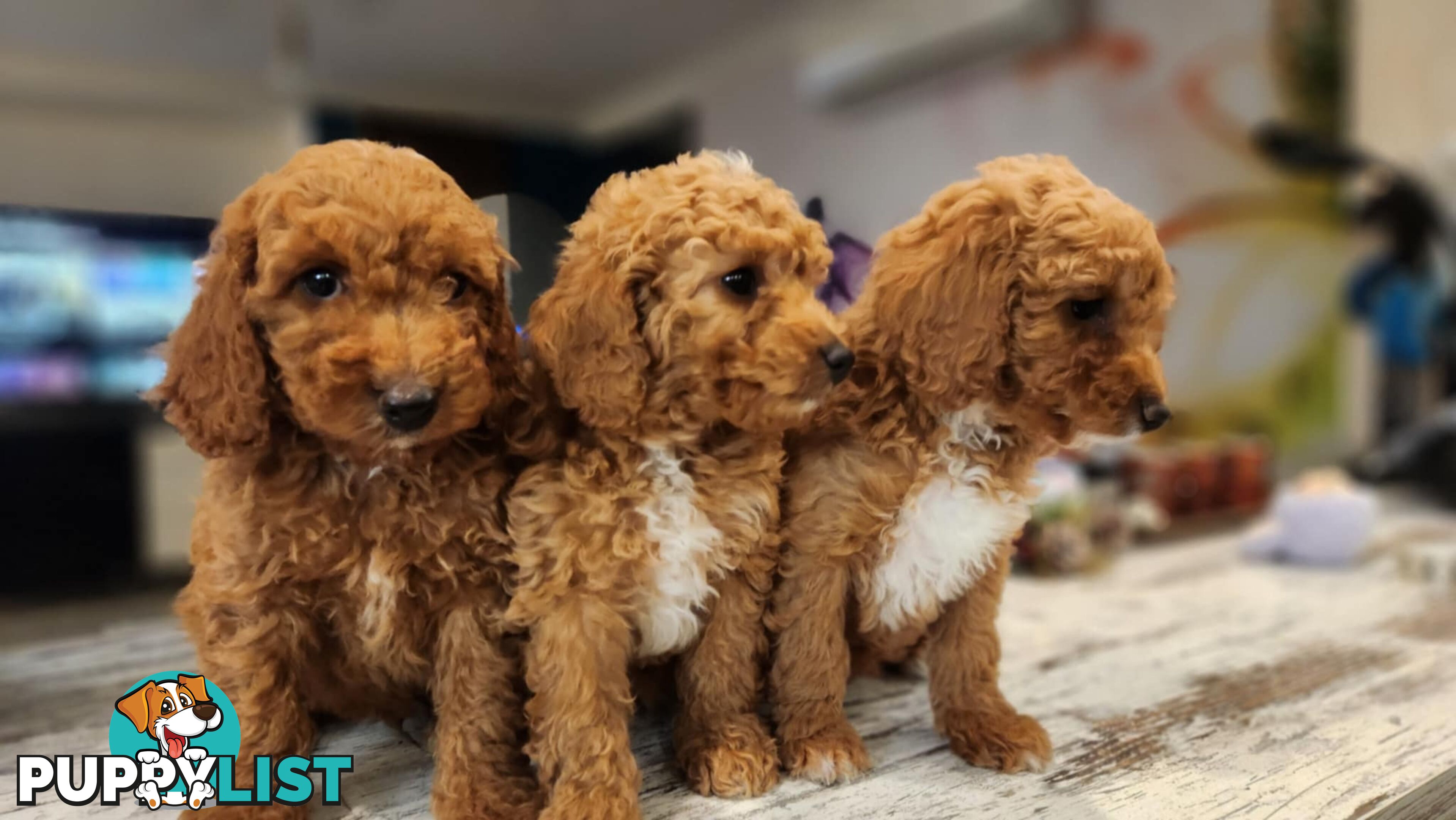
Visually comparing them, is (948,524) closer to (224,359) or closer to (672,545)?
(672,545)

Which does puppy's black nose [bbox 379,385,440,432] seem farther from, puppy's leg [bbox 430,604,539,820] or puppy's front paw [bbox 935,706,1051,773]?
puppy's front paw [bbox 935,706,1051,773]

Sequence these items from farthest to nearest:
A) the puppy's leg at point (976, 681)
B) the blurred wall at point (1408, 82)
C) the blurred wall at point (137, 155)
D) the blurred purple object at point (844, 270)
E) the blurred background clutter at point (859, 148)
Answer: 1. the blurred wall at point (1408, 82)
2. the blurred background clutter at point (859, 148)
3. the blurred wall at point (137, 155)
4. the blurred purple object at point (844, 270)
5. the puppy's leg at point (976, 681)

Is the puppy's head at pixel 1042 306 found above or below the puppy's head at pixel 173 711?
above

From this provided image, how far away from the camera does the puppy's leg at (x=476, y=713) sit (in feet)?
2.63

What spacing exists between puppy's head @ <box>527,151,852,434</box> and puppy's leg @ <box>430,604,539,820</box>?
0.77ft

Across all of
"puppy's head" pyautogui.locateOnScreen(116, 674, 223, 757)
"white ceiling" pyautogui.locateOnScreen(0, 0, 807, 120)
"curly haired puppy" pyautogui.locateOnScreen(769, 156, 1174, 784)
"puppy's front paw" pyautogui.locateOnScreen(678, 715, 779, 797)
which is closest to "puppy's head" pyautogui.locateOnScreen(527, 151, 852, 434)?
"curly haired puppy" pyautogui.locateOnScreen(769, 156, 1174, 784)

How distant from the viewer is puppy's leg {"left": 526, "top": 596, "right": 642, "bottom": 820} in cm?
76

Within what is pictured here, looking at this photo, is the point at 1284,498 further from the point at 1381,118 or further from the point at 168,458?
the point at 168,458

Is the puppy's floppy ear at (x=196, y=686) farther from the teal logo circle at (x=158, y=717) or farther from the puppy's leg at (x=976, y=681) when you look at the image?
the puppy's leg at (x=976, y=681)

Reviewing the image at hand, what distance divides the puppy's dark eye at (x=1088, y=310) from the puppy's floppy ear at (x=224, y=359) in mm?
737

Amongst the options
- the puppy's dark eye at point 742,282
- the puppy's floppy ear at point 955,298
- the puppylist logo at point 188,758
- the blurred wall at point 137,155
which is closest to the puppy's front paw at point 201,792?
the puppylist logo at point 188,758

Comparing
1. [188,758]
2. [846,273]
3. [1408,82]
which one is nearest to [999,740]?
[846,273]

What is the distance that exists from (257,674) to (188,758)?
88 mm

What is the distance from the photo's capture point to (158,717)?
0.79m
